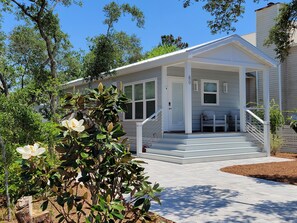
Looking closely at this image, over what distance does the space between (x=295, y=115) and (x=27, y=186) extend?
15152 millimetres

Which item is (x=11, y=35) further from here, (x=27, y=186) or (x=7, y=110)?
(x=27, y=186)

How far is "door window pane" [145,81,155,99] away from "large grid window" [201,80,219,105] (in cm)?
233

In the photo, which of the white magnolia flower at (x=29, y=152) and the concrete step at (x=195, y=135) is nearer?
the white magnolia flower at (x=29, y=152)

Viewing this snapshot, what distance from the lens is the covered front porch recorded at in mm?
11594

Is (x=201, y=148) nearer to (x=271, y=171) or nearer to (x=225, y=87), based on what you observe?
(x=271, y=171)

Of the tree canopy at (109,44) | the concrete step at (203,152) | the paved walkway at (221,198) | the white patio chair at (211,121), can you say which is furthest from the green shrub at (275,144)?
the tree canopy at (109,44)

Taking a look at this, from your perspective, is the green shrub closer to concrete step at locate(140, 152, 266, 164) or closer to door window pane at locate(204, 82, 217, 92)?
concrete step at locate(140, 152, 266, 164)

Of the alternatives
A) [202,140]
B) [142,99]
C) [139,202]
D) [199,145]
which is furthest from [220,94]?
[139,202]

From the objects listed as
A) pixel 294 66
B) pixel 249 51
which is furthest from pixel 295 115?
pixel 249 51

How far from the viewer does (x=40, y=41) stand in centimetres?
2248

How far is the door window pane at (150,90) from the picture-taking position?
1335 centimetres

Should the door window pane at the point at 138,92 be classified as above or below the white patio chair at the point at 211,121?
above

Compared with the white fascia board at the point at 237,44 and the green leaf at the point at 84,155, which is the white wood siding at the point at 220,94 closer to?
the white fascia board at the point at 237,44

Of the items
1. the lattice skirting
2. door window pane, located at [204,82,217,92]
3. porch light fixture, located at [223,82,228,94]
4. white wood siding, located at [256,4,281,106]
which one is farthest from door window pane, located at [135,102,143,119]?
white wood siding, located at [256,4,281,106]
